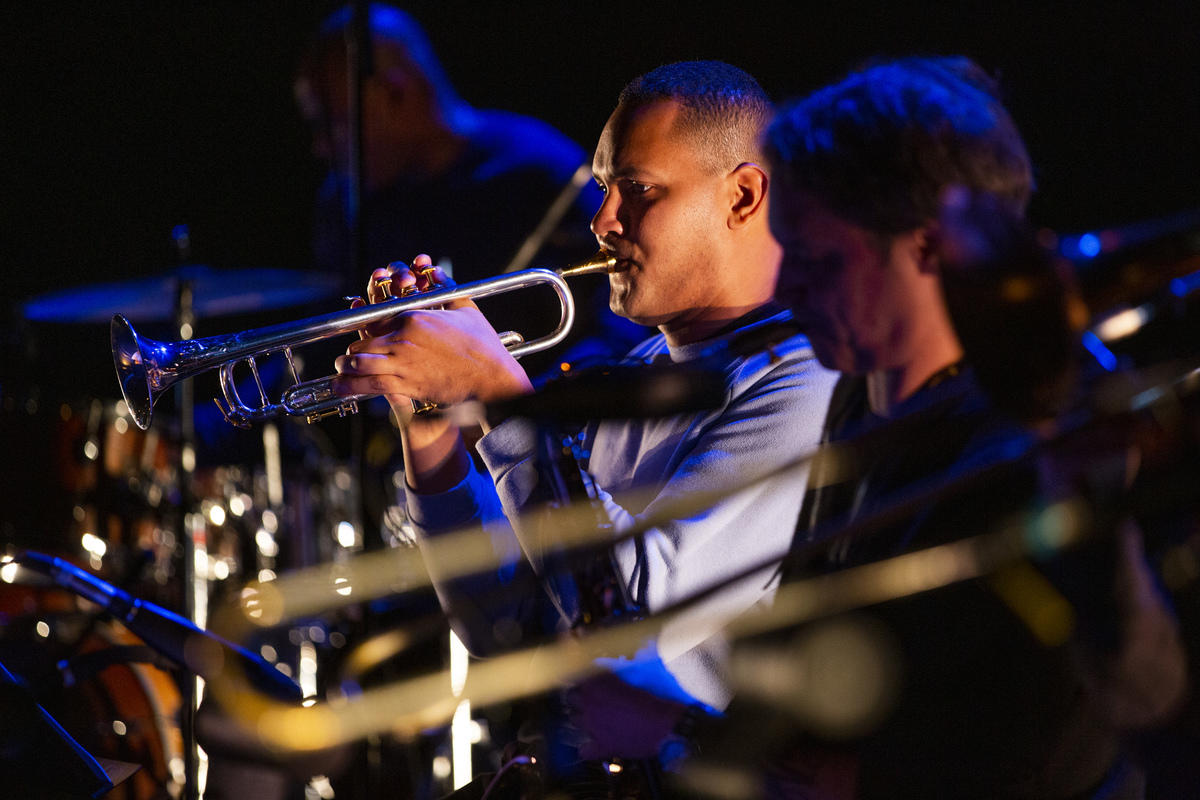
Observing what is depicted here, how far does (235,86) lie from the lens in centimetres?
498

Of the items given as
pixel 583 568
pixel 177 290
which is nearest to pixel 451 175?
pixel 177 290

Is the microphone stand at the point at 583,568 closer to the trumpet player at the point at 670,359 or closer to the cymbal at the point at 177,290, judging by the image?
the trumpet player at the point at 670,359

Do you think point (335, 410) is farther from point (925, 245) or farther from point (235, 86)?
point (235, 86)

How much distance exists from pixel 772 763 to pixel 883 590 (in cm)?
30

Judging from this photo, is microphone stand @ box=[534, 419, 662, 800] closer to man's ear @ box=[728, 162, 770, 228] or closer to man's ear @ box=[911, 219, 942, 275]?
man's ear @ box=[911, 219, 942, 275]

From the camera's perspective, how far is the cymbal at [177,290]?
12.1ft

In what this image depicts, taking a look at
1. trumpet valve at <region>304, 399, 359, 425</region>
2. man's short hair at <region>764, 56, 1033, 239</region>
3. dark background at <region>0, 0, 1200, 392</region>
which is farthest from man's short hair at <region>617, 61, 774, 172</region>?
dark background at <region>0, 0, 1200, 392</region>

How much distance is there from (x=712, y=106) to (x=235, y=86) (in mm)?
3392

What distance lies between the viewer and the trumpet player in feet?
6.13

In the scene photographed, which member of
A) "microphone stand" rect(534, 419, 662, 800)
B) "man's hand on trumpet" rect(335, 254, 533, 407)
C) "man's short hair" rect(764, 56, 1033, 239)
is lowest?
"microphone stand" rect(534, 419, 662, 800)

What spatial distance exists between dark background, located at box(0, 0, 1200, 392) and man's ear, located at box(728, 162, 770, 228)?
1577 millimetres

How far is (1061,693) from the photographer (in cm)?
125

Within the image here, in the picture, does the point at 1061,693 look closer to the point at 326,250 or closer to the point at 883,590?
the point at 883,590

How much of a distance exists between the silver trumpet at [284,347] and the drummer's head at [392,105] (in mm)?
1432
